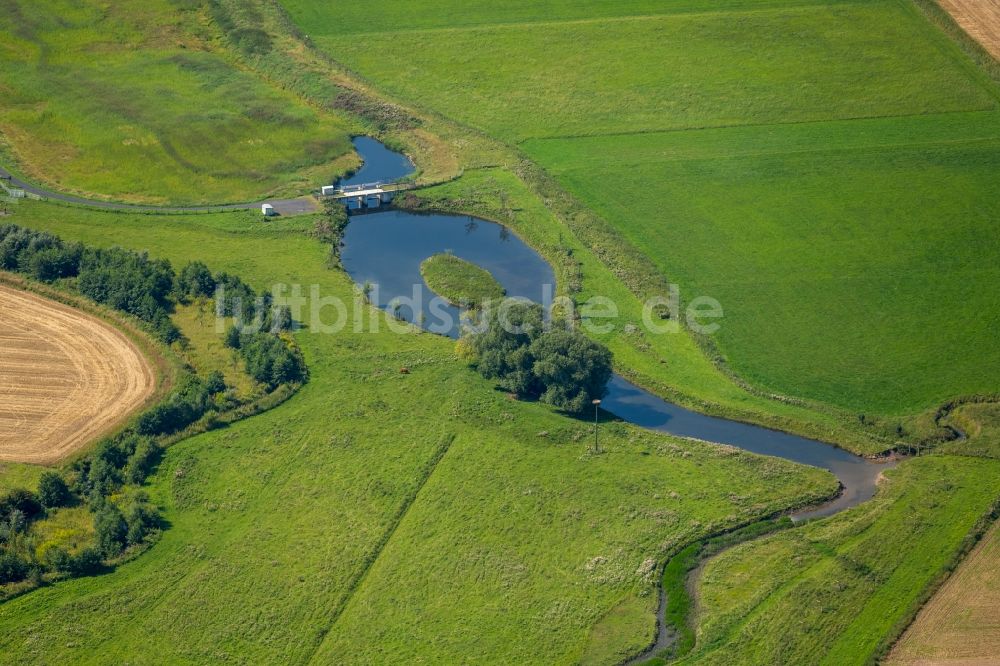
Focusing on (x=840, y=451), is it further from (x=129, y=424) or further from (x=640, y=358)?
(x=129, y=424)

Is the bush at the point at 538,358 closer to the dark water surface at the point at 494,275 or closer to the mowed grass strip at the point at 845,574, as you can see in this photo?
the dark water surface at the point at 494,275

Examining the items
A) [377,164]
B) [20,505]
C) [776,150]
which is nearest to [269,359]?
[20,505]

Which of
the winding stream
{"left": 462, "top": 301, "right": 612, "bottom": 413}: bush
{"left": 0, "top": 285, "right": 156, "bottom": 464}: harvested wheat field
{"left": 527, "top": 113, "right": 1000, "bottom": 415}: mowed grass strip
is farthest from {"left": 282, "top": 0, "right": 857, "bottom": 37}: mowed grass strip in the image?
{"left": 462, "top": 301, "right": 612, "bottom": 413}: bush

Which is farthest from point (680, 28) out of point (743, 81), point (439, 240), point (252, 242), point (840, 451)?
point (840, 451)

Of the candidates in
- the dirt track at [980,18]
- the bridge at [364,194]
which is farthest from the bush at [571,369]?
the dirt track at [980,18]

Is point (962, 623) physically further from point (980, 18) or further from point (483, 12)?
point (483, 12)

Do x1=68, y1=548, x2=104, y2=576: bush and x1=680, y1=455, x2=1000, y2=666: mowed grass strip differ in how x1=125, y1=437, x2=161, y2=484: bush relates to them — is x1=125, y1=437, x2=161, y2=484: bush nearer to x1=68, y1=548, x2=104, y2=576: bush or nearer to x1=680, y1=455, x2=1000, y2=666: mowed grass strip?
x1=68, y1=548, x2=104, y2=576: bush
